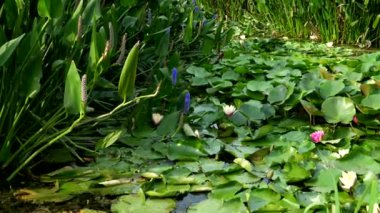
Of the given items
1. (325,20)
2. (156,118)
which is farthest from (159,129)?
(325,20)

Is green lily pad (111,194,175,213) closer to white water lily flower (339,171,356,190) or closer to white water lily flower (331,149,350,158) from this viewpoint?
white water lily flower (339,171,356,190)

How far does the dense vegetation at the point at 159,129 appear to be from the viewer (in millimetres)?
1181

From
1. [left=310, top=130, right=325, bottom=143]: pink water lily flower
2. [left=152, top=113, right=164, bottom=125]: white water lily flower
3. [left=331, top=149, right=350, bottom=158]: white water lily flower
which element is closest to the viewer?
[left=331, top=149, right=350, bottom=158]: white water lily flower

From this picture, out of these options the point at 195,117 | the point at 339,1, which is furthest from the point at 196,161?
the point at 339,1

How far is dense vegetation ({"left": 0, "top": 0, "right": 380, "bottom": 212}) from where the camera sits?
46.5 inches

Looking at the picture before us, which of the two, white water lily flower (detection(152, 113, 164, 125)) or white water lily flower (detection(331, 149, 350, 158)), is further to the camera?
white water lily flower (detection(152, 113, 164, 125))

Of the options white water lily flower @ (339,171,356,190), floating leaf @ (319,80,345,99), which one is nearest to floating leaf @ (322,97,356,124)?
floating leaf @ (319,80,345,99)

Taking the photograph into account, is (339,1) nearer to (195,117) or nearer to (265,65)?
(265,65)

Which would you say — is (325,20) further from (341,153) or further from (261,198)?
(261,198)

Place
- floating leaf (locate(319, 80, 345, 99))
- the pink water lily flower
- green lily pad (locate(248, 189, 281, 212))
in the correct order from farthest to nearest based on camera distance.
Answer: floating leaf (locate(319, 80, 345, 99))
the pink water lily flower
green lily pad (locate(248, 189, 281, 212))

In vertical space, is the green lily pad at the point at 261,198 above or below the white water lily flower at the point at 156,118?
below

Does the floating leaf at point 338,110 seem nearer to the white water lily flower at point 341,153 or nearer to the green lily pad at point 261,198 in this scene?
the white water lily flower at point 341,153

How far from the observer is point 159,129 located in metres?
1.49

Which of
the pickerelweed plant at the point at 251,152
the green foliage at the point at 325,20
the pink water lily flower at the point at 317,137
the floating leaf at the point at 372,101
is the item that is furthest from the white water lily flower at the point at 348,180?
the green foliage at the point at 325,20
